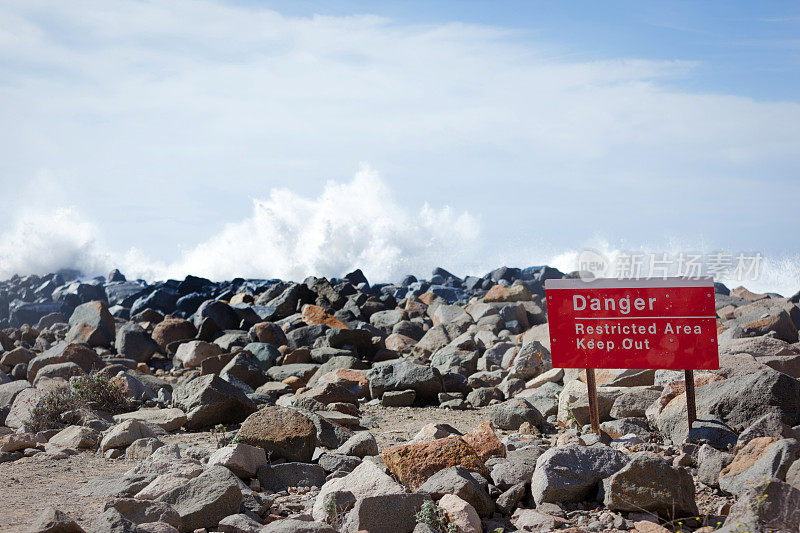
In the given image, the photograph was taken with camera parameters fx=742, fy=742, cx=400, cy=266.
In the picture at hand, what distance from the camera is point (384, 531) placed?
4.98 meters

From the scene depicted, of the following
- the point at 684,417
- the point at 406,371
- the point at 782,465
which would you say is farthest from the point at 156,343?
the point at 782,465

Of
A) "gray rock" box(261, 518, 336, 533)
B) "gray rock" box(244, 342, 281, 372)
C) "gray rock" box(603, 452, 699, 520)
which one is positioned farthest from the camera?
"gray rock" box(244, 342, 281, 372)

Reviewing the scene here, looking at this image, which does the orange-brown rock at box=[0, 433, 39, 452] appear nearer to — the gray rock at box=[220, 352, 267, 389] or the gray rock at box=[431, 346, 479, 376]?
the gray rock at box=[220, 352, 267, 389]

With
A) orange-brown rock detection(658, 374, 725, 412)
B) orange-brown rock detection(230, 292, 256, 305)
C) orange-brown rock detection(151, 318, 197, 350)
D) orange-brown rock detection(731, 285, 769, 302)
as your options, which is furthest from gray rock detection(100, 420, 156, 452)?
orange-brown rock detection(731, 285, 769, 302)

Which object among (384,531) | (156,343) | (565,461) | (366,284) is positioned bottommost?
(384,531)

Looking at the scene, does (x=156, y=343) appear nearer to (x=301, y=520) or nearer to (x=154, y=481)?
(x=154, y=481)

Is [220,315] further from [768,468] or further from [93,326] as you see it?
[768,468]

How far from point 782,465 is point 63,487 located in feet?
19.5

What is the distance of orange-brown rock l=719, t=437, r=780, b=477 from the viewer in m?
5.72

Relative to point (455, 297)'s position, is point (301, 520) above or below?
below

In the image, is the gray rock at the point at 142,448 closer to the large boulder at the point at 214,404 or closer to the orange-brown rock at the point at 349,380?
the large boulder at the point at 214,404

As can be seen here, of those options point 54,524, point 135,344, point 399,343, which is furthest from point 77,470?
point 135,344

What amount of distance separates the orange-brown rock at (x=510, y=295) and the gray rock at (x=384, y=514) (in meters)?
15.9

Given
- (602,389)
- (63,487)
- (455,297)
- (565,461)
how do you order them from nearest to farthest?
(565,461) < (63,487) < (602,389) < (455,297)
